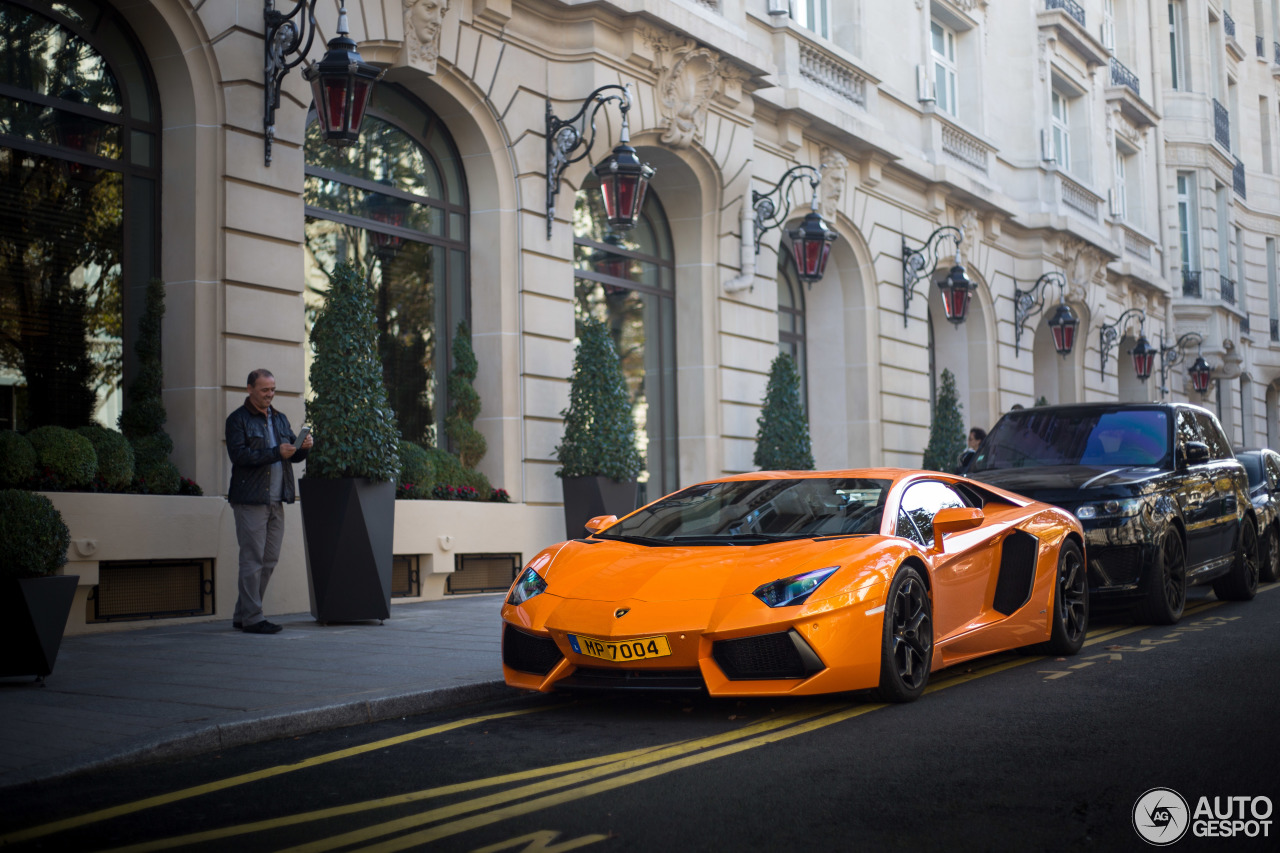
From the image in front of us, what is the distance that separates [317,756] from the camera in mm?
5574

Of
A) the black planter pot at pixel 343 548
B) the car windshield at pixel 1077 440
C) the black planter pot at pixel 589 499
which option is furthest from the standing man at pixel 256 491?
the car windshield at pixel 1077 440

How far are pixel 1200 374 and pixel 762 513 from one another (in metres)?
33.1

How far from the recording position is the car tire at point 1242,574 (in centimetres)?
1194

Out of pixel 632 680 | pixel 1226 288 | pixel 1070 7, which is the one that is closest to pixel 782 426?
pixel 632 680


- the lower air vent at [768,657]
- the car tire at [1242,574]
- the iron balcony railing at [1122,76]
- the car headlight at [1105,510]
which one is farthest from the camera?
the iron balcony railing at [1122,76]

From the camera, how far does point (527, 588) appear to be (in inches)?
272

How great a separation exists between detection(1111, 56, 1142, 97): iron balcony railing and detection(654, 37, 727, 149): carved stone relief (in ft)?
66.0

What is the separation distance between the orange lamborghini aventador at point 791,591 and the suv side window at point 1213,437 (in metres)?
4.43

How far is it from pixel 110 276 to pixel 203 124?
59.2 inches

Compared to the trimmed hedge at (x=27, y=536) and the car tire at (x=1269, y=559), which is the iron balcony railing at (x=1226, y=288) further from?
the trimmed hedge at (x=27, y=536)

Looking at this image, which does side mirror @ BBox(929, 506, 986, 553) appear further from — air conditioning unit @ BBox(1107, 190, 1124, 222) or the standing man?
air conditioning unit @ BBox(1107, 190, 1124, 222)

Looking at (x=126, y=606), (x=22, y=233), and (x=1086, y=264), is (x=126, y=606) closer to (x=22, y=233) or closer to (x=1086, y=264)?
(x=22, y=233)

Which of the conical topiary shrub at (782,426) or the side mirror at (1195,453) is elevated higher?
the conical topiary shrub at (782,426)

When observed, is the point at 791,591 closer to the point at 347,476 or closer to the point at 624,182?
the point at 347,476
